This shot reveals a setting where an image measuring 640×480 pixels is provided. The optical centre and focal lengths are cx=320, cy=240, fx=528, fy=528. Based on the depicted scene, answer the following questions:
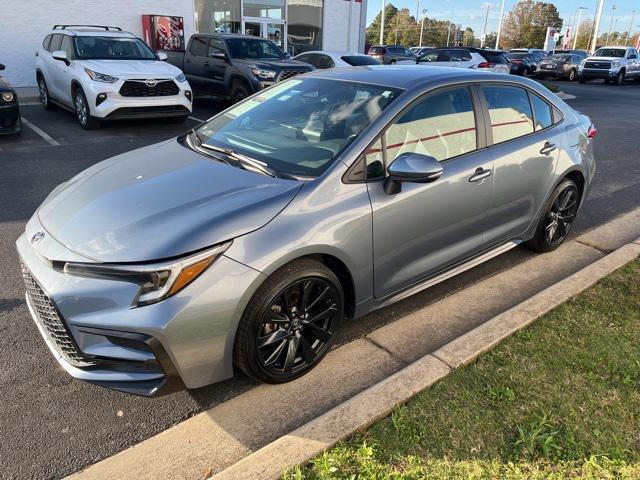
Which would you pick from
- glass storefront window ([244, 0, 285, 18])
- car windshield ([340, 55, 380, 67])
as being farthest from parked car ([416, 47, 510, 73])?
car windshield ([340, 55, 380, 67])

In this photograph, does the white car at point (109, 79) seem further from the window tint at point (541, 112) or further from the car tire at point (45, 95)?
the window tint at point (541, 112)

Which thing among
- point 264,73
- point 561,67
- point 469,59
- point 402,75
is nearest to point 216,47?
point 264,73

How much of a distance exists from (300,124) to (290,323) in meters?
1.38

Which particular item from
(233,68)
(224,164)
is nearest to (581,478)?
(224,164)

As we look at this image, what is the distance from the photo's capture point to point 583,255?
477 cm

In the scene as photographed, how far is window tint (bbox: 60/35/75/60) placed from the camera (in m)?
9.51

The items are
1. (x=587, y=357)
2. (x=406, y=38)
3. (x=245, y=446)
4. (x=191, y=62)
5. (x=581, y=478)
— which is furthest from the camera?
(x=406, y=38)

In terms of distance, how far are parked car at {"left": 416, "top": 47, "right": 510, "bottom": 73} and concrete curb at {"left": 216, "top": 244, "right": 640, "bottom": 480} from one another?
1725 cm

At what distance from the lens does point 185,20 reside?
1677cm

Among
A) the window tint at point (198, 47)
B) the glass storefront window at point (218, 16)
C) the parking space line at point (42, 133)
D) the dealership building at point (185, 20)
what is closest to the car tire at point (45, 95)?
the parking space line at point (42, 133)

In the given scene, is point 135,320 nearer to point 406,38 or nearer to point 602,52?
point 602,52

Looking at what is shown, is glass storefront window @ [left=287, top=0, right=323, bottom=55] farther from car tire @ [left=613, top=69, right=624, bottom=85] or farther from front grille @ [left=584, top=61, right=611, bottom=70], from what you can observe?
car tire @ [left=613, top=69, right=624, bottom=85]

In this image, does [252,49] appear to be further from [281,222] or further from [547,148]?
[281,222]

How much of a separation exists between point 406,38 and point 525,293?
326 ft
